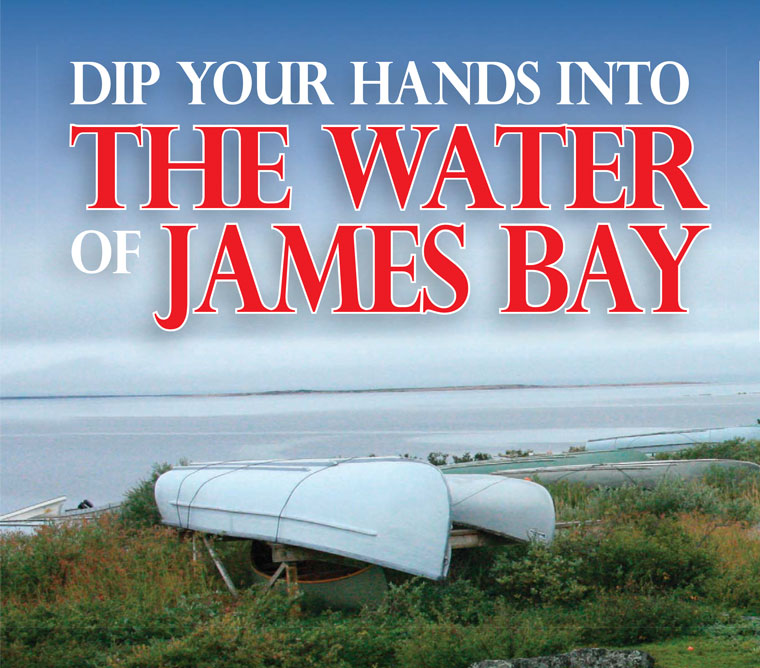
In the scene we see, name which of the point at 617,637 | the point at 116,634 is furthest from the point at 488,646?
the point at 116,634

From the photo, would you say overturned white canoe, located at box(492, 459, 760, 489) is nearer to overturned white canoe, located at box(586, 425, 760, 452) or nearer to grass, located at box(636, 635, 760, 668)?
overturned white canoe, located at box(586, 425, 760, 452)

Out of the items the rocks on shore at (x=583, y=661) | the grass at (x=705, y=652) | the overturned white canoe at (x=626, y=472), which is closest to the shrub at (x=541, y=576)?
the grass at (x=705, y=652)

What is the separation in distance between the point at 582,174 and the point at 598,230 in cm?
64

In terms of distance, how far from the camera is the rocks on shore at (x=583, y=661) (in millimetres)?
6277

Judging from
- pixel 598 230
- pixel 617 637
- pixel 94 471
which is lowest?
pixel 94 471

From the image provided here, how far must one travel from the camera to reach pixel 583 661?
629cm

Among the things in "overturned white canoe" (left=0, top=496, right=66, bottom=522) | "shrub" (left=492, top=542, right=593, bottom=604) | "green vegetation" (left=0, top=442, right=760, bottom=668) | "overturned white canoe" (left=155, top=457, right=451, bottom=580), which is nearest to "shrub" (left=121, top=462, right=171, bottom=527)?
"green vegetation" (left=0, top=442, right=760, bottom=668)

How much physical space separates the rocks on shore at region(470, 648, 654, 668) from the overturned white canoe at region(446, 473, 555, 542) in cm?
269

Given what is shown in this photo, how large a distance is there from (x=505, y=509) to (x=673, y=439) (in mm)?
13828

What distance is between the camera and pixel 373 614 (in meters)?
8.08

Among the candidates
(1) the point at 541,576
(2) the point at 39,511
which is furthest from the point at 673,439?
(2) the point at 39,511

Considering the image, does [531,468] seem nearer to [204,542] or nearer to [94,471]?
[204,542]

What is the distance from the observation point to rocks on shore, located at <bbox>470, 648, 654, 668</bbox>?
6277mm

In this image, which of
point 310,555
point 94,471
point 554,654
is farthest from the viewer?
point 94,471
